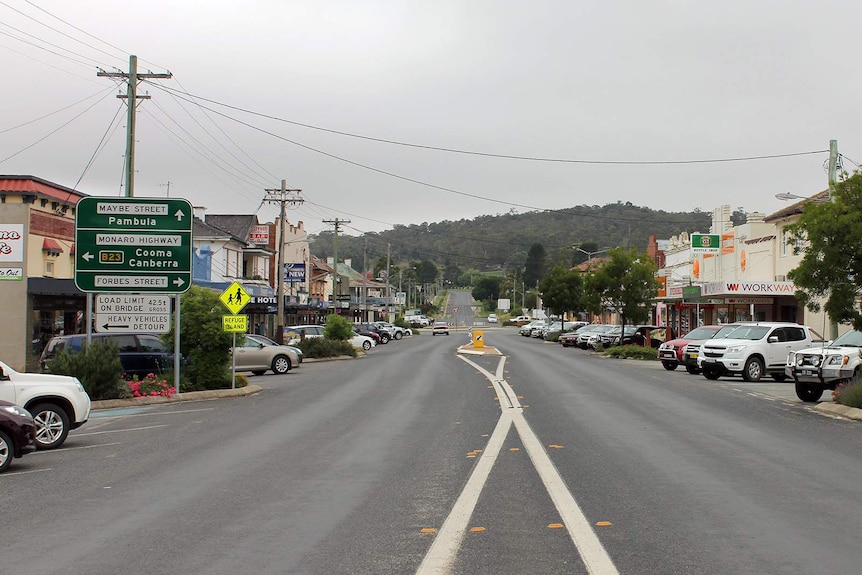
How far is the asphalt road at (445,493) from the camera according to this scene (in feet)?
22.8

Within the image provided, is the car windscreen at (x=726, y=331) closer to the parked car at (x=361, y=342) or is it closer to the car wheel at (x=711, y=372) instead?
the car wheel at (x=711, y=372)

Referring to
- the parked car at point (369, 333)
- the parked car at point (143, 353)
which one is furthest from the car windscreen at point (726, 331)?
the parked car at point (369, 333)

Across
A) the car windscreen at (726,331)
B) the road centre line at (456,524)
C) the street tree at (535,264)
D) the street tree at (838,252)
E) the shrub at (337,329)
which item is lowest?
the road centre line at (456,524)

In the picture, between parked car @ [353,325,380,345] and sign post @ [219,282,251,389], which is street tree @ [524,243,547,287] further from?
sign post @ [219,282,251,389]

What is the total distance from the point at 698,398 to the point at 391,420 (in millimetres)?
8786

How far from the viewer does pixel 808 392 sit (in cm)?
2144

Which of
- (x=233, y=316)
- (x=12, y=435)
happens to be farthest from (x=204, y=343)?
(x=12, y=435)

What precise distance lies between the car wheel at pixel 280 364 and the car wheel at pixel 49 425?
19.3 m

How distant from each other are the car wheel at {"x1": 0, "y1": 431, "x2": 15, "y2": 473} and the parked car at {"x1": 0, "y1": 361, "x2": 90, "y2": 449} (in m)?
2.04

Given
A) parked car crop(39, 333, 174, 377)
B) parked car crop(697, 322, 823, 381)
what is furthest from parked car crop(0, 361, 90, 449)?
parked car crop(697, 322, 823, 381)

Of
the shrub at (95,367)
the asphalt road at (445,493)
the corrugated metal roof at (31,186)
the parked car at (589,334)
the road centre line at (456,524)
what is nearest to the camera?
the road centre line at (456,524)

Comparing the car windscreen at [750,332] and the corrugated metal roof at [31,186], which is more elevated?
the corrugated metal roof at [31,186]

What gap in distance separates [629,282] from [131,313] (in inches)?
1234

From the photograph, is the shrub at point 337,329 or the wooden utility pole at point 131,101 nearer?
the wooden utility pole at point 131,101
